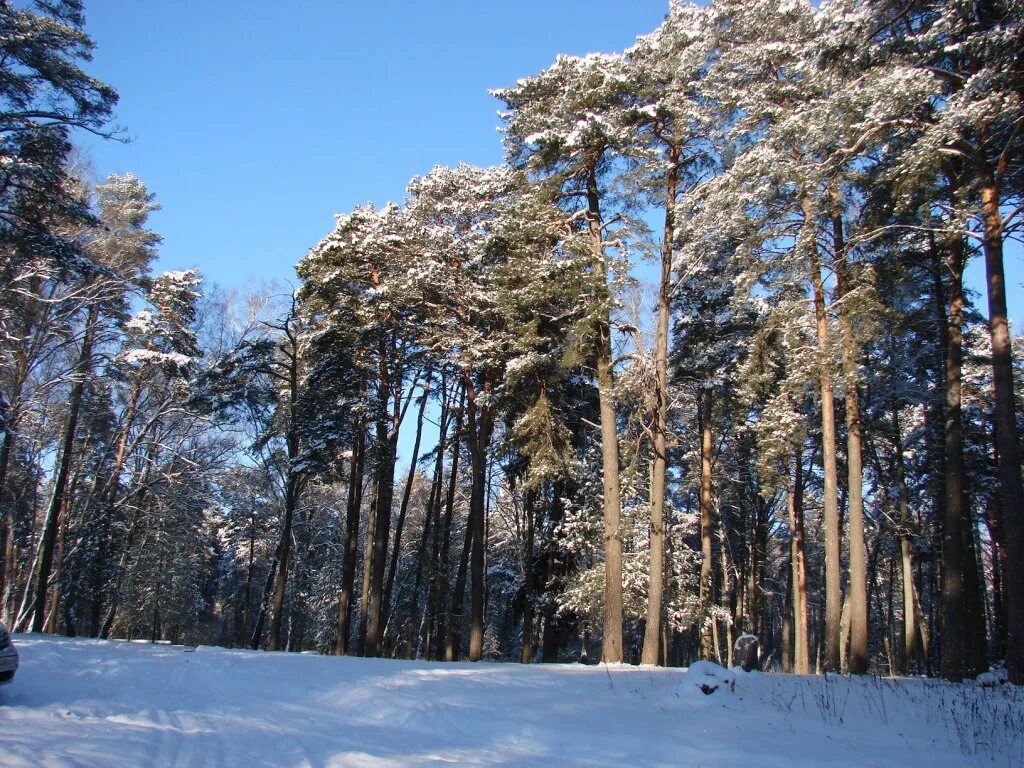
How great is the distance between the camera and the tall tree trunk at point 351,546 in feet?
67.9

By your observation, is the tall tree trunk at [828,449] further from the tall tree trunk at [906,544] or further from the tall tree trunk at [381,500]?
the tall tree trunk at [381,500]

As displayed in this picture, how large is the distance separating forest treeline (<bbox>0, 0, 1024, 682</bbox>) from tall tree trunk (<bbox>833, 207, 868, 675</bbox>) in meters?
0.10

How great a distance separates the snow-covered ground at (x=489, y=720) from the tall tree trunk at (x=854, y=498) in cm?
298

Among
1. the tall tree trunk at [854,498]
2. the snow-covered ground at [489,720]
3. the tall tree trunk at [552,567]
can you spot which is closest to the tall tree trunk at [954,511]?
the tall tree trunk at [854,498]

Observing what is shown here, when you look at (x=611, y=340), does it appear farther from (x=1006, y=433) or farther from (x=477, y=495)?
(x=1006, y=433)

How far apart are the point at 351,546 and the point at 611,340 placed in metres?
11.0

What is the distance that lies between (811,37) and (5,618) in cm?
3303

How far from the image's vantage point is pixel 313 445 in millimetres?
20828

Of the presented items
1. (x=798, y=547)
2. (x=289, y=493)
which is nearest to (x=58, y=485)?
(x=289, y=493)

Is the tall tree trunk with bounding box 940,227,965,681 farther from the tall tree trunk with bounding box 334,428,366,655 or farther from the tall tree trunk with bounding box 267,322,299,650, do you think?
the tall tree trunk with bounding box 267,322,299,650

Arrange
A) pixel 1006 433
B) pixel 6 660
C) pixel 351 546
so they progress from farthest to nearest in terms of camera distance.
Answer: pixel 351 546, pixel 1006 433, pixel 6 660

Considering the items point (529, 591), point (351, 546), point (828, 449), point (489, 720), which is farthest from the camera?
point (351, 546)

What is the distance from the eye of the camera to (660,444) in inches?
617

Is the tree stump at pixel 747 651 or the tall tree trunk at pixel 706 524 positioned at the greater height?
the tall tree trunk at pixel 706 524
